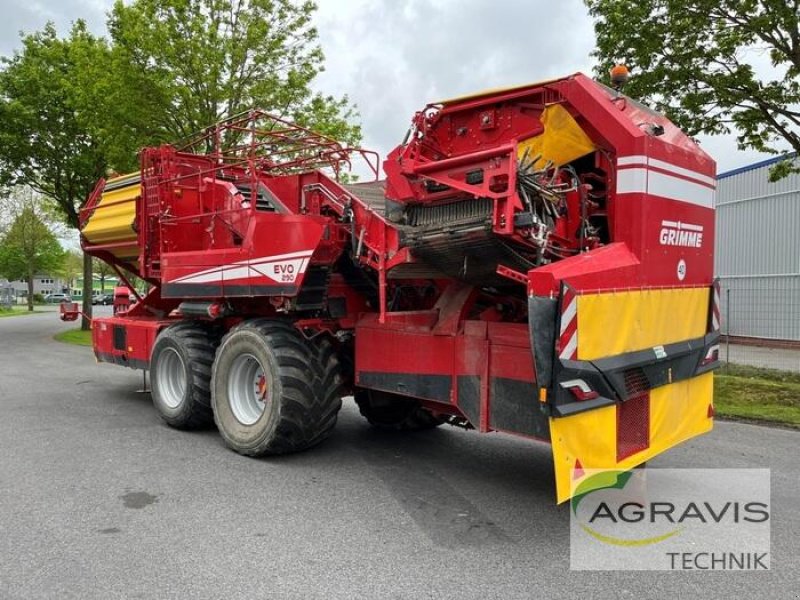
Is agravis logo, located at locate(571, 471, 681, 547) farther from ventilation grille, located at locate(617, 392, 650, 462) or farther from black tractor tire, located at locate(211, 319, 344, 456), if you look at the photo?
black tractor tire, located at locate(211, 319, 344, 456)

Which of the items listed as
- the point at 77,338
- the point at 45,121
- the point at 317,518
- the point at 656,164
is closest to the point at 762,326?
the point at 656,164

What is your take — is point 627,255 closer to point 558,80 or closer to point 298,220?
point 558,80

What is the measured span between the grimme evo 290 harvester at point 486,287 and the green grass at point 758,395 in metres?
3.71

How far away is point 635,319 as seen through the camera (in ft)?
13.8

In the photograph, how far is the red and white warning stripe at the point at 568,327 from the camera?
3.85 metres

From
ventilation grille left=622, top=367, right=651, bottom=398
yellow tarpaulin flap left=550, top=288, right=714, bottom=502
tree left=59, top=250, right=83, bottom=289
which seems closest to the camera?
yellow tarpaulin flap left=550, top=288, right=714, bottom=502

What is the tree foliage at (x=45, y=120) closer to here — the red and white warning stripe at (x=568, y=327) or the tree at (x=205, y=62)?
the tree at (x=205, y=62)

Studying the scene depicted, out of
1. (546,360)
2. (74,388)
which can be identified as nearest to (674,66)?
(546,360)

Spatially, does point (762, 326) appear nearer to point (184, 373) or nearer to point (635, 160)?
point (635, 160)

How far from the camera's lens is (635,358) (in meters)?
4.21

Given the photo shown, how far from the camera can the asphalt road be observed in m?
3.56

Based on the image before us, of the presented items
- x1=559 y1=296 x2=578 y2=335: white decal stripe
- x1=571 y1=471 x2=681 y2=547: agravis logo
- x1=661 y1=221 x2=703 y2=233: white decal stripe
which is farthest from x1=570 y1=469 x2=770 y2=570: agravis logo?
x1=661 y1=221 x2=703 y2=233: white decal stripe

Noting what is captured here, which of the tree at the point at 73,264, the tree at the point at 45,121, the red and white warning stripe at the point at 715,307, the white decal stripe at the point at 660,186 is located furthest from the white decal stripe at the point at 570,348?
the tree at the point at 73,264

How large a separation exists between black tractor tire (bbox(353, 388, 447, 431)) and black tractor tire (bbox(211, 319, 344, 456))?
30.3 inches
